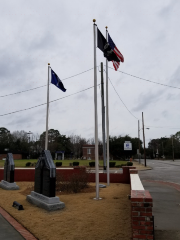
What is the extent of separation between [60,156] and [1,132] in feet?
121

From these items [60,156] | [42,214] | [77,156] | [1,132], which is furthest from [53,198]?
[1,132]

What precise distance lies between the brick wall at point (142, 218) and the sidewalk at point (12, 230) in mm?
2168

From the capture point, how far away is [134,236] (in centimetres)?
409

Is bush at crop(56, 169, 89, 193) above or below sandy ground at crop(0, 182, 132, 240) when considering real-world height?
above

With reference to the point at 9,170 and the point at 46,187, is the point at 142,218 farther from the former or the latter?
the point at 9,170

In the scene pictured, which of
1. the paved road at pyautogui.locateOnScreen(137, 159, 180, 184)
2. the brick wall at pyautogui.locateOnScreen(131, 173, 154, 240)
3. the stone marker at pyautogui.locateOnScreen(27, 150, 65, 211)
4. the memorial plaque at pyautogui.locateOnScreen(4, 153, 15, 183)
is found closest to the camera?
the brick wall at pyautogui.locateOnScreen(131, 173, 154, 240)

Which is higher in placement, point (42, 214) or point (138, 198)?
point (138, 198)

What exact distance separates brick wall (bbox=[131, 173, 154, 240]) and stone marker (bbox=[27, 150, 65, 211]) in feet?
11.8

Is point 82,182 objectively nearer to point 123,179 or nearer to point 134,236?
point 123,179

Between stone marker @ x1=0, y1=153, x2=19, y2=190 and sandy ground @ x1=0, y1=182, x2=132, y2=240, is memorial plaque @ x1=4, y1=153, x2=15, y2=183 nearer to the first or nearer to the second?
stone marker @ x1=0, y1=153, x2=19, y2=190

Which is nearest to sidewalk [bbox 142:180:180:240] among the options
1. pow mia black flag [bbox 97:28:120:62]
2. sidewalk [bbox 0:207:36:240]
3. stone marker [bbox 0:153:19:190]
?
sidewalk [bbox 0:207:36:240]

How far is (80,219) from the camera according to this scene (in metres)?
6.12

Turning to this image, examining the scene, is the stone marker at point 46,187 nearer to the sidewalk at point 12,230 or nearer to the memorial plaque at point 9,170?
the sidewalk at point 12,230

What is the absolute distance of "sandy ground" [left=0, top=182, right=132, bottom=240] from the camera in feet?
16.4
